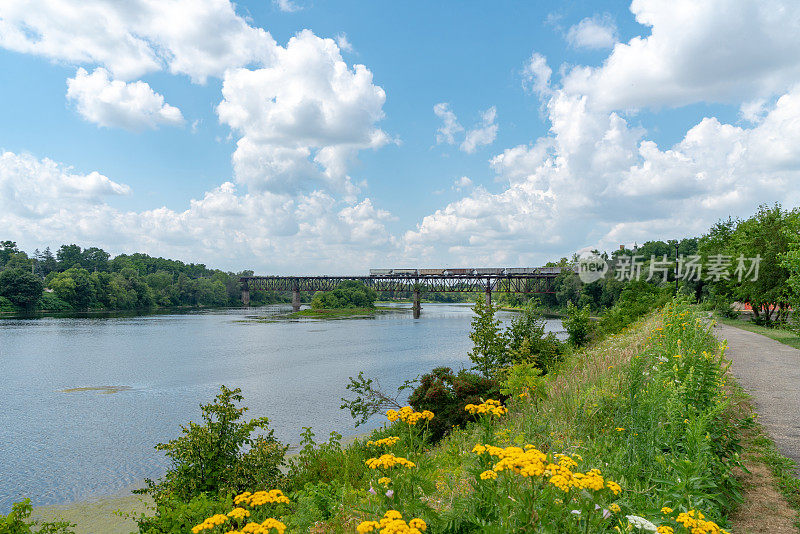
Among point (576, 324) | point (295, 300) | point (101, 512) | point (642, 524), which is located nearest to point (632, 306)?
point (576, 324)

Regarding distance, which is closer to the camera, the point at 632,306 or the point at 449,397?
the point at 449,397

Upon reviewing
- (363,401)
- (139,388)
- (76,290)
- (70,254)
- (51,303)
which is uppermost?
(70,254)

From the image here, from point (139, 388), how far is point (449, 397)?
69.9 feet

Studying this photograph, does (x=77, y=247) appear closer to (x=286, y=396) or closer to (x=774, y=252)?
(x=286, y=396)

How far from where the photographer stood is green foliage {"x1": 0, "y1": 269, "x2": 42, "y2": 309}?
291 ft

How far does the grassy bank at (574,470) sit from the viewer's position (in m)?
3.83

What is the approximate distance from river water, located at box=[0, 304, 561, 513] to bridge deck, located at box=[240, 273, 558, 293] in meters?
49.3

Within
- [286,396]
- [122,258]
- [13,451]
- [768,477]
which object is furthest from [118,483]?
[122,258]

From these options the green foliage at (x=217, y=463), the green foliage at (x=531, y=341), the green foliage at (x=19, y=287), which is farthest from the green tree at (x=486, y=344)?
the green foliage at (x=19, y=287)

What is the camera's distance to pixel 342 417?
19547 mm

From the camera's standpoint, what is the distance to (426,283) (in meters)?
114

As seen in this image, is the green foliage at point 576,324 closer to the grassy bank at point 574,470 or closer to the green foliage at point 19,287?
the grassy bank at point 574,470

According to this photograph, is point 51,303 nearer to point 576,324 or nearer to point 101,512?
point 101,512

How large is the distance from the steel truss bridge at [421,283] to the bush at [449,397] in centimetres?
7569
